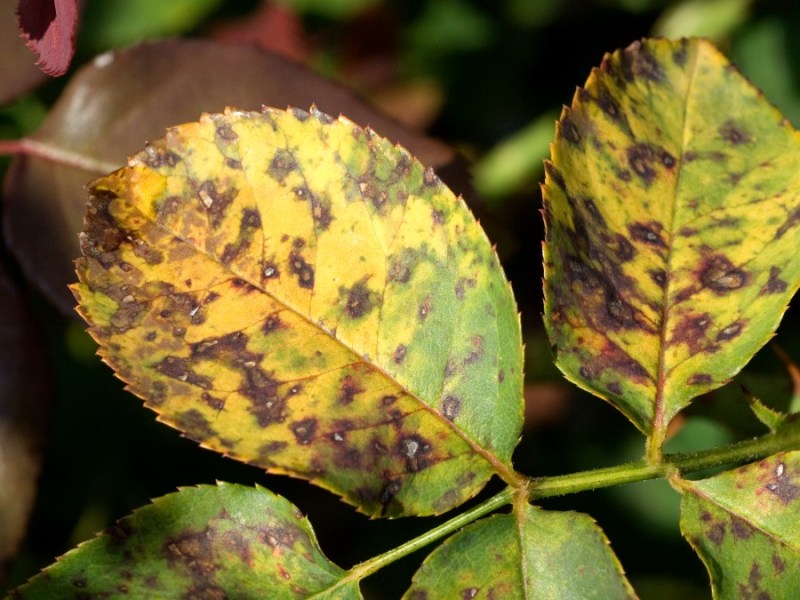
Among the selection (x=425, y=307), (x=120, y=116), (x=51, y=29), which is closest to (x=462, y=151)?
(x=120, y=116)

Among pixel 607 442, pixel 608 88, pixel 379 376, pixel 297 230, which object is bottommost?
pixel 607 442

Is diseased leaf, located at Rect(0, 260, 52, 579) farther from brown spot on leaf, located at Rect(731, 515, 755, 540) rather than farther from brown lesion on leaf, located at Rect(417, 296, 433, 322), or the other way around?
brown spot on leaf, located at Rect(731, 515, 755, 540)

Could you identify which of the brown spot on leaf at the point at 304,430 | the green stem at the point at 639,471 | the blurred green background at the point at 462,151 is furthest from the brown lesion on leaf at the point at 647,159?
the blurred green background at the point at 462,151

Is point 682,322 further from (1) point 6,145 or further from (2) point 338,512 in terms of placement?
(2) point 338,512

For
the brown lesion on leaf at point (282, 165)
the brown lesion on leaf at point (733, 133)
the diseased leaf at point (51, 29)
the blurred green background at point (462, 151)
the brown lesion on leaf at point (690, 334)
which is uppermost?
the diseased leaf at point (51, 29)

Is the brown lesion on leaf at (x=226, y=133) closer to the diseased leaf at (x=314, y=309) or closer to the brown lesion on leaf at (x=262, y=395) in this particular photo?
the diseased leaf at (x=314, y=309)

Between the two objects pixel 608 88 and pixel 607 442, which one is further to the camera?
pixel 607 442

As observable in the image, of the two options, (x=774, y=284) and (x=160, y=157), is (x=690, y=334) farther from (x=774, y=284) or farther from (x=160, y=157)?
(x=160, y=157)

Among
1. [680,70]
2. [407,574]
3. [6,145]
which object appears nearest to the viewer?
[680,70]

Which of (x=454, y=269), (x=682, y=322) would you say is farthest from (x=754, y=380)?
(x=454, y=269)
